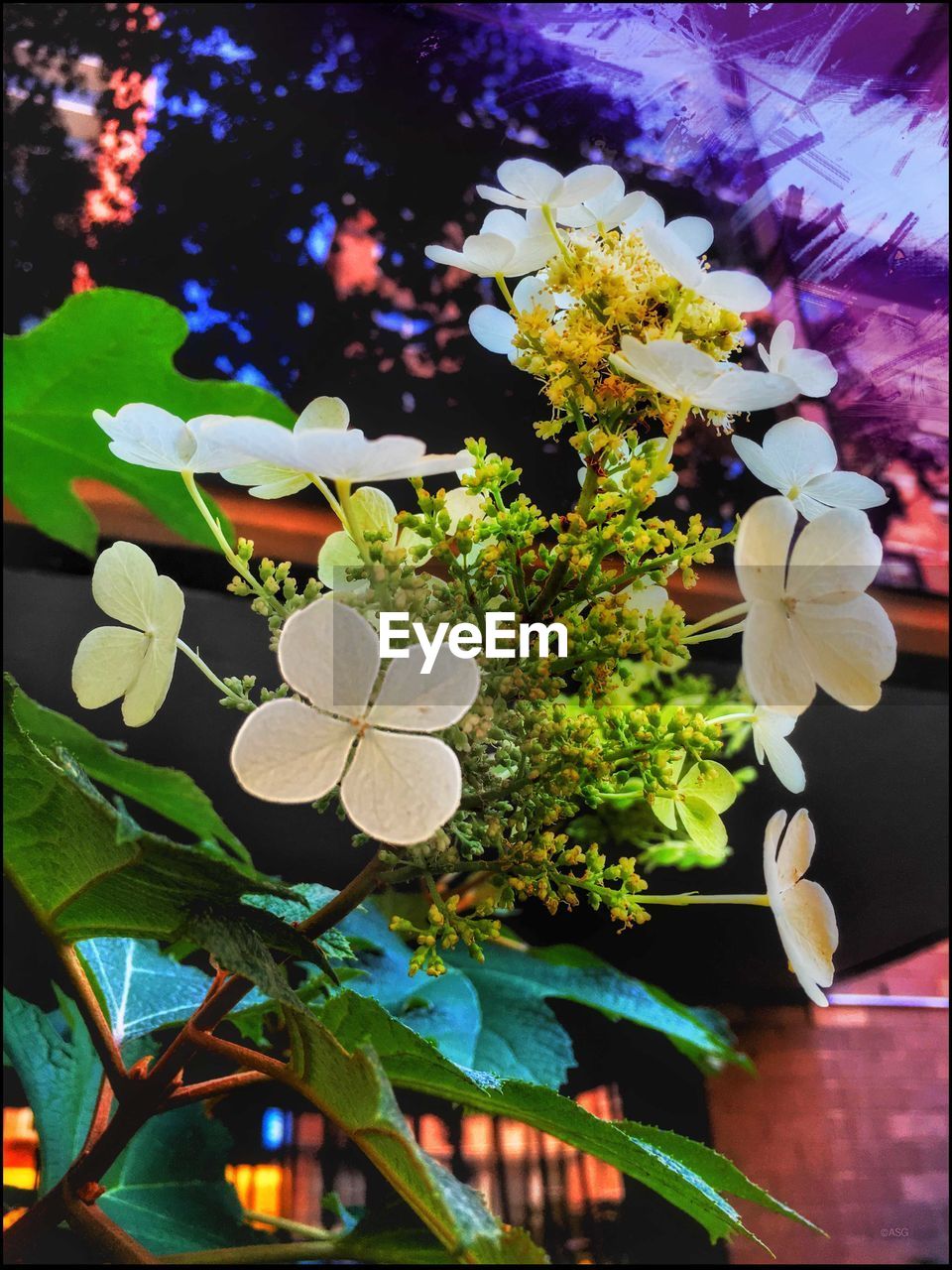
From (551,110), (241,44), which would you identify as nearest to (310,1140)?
(551,110)

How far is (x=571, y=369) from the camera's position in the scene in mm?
306

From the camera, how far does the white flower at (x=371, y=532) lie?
0.31m

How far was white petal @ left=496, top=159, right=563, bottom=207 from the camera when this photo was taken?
0.35 metres

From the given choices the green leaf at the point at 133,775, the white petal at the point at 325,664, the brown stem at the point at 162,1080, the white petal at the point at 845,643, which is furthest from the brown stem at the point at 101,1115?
the white petal at the point at 845,643

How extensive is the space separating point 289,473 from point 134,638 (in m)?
0.09

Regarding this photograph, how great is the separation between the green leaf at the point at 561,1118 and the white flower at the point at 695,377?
0.23m

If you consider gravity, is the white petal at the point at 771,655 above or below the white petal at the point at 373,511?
below

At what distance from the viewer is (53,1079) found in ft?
1.49

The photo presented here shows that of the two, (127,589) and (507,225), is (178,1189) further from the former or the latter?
(507,225)

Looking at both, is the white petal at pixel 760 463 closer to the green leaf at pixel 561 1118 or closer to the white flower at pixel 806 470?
→ the white flower at pixel 806 470

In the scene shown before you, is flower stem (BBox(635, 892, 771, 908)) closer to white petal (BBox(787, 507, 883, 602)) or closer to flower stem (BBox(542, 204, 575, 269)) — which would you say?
white petal (BBox(787, 507, 883, 602))

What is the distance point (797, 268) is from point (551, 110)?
158 millimetres

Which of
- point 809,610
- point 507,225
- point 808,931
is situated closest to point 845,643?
point 809,610

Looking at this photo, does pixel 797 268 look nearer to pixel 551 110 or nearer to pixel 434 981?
pixel 551 110
